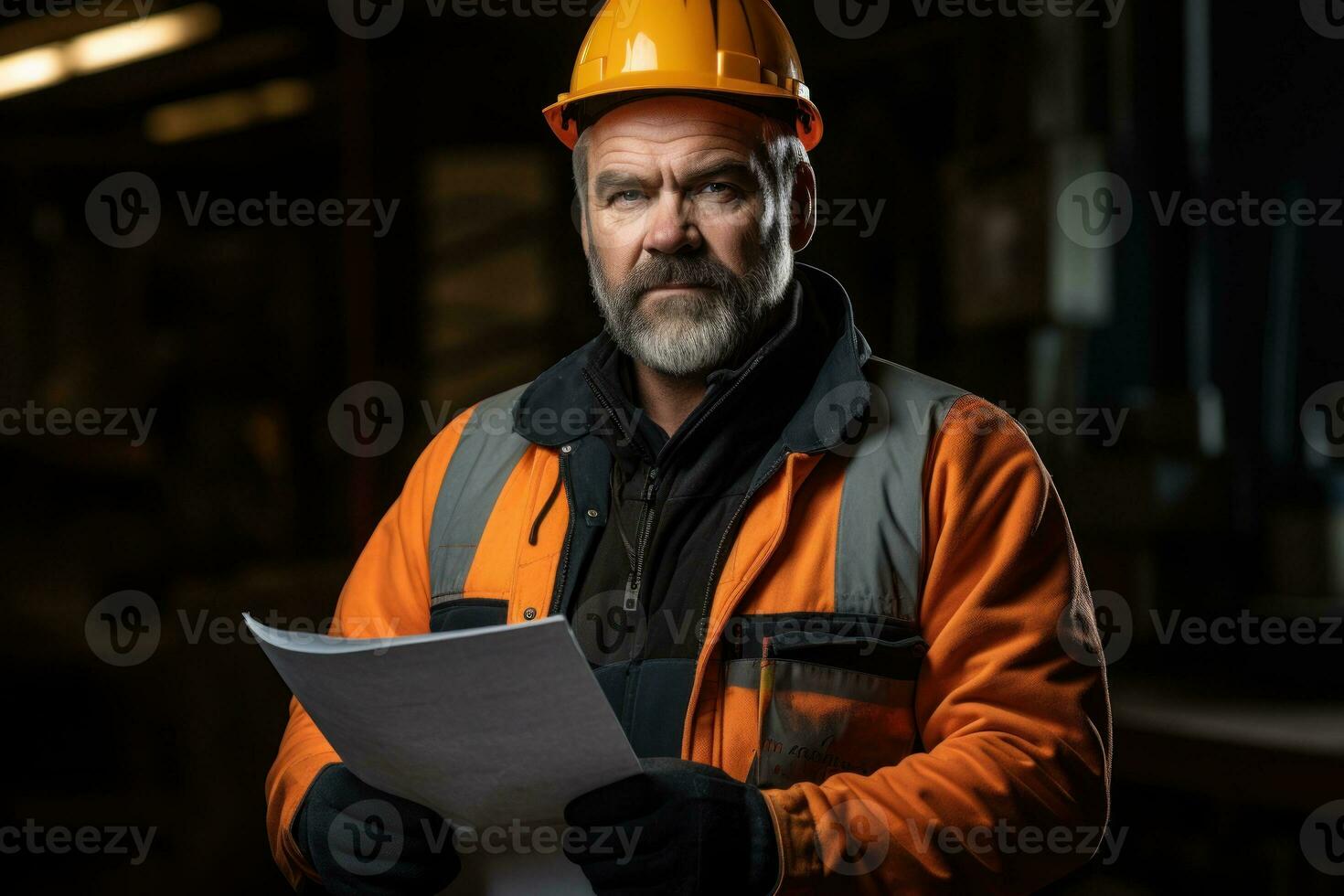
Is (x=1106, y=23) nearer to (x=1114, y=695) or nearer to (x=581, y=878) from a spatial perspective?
(x=1114, y=695)

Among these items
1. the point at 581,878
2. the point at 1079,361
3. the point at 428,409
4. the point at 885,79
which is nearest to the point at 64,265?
the point at 428,409

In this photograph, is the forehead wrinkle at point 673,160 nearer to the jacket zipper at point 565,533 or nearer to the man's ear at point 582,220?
the man's ear at point 582,220

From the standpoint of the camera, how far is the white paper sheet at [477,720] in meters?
1.33

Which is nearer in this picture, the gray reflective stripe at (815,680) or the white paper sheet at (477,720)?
the white paper sheet at (477,720)

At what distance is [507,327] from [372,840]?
361cm

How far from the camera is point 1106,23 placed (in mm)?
4516

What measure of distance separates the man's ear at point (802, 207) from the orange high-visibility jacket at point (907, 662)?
0.36m

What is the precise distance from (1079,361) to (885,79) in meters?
1.51

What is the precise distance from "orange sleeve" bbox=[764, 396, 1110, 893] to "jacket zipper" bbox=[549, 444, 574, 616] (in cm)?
48

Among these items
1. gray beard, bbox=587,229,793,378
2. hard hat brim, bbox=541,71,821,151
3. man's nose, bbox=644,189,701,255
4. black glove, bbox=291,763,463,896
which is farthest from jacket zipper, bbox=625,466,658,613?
hard hat brim, bbox=541,71,821,151

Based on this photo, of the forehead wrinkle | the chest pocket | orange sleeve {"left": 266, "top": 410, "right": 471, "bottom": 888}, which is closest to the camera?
the chest pocket

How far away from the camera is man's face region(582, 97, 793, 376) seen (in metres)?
2.02

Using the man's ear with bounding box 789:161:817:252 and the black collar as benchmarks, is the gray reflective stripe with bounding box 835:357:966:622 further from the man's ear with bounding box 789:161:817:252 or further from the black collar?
the man's ear with bounding box 789:161:817:252

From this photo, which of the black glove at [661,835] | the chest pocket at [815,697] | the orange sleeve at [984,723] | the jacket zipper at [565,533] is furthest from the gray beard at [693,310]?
the black glove at [661,835]
